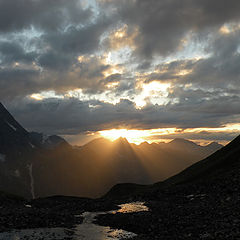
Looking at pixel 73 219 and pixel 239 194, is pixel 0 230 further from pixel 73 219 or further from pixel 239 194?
pixel 239 194

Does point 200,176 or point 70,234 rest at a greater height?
point 70,234

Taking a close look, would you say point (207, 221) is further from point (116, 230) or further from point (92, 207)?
point (92, 207)

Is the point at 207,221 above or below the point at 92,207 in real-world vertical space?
above

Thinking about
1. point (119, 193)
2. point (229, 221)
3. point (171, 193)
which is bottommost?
point (119, 193)

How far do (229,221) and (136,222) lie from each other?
12429mm

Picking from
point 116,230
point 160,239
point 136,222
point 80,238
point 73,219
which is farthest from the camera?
point 73,219

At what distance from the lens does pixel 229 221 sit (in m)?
26.5

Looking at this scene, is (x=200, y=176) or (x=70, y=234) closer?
(x=70, y=234)

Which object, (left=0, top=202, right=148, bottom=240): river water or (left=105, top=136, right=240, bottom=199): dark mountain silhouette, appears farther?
(left=105, top=136, right=240, bottom=199): dark mountain silhouette

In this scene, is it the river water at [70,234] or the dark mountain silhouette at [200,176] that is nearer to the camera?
the river water at [70,234]

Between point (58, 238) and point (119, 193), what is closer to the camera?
point (58, 238)

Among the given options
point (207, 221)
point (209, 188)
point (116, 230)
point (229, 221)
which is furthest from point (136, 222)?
point (209, 188)

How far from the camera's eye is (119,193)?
111m

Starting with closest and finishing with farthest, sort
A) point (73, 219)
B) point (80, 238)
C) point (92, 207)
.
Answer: point (80, 238) < point (73, 219) < point (92, 207)
